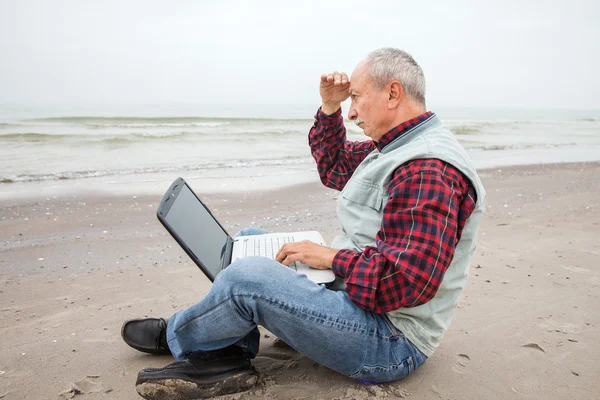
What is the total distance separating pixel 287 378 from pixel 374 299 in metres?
0.75

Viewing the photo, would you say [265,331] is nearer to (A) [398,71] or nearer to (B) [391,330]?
(B) [391,330]

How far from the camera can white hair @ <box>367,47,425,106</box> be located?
6.76 feet

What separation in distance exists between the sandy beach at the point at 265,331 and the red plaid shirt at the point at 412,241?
24.8 inches

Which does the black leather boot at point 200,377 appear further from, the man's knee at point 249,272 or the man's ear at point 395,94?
the man's ear at point 395,94

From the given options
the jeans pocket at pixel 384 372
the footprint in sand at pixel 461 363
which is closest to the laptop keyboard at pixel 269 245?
the jeans pocket at pixel 384 372

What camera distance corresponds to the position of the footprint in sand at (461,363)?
8.00 ft

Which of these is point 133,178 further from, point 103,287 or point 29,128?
point 29,128

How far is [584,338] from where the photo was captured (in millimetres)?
2762

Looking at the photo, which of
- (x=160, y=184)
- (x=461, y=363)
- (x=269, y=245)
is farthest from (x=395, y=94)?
(x=160, y=184)

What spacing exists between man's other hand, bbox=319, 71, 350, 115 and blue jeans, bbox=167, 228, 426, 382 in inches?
44.0

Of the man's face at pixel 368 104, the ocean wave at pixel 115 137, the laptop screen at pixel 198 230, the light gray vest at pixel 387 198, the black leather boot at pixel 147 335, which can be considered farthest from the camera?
the ocean wave at pixel 115 137

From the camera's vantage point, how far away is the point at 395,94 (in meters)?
2.09

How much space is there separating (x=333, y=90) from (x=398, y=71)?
692mm

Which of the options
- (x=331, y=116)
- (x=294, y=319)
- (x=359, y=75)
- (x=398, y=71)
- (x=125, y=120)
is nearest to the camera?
(x=294, y=319)
